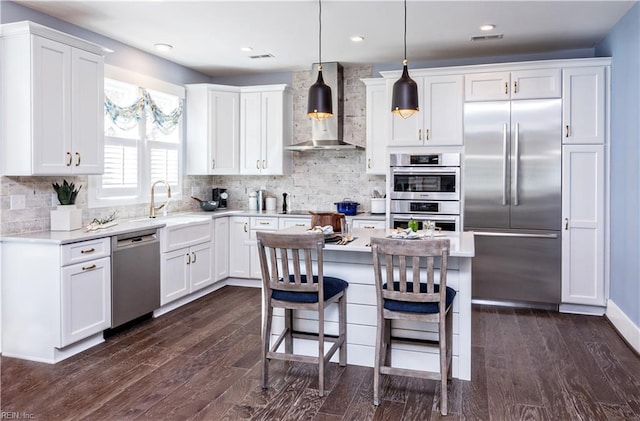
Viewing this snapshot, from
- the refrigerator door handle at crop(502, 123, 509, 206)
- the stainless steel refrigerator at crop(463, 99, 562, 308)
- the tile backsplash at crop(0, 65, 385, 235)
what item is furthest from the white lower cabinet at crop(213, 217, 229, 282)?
the refrigerator door handle at crop(502, 123, 509, 206)

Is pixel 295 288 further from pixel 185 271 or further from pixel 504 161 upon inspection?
pixel 504 161

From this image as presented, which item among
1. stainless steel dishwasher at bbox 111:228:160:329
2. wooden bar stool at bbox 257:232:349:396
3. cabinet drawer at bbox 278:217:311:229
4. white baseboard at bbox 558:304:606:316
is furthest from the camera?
cabinet drawer at bbox 278:217:311:229

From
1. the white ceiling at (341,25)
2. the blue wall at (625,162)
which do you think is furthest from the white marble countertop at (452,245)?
the white ceiling at (341,25)

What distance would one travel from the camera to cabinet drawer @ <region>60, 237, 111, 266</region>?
3.43 m

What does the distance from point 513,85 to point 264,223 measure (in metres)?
3.10

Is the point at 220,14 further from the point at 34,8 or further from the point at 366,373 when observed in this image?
the point at 366,373

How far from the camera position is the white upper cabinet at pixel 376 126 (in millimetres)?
5422

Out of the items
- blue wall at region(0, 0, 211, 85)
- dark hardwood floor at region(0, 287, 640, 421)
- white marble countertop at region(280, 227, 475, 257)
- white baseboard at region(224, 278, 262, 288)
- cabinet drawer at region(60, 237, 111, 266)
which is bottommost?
dark hardwood floor at region(0, 287, 640, 421)

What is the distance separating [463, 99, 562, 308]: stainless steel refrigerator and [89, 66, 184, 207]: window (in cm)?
336

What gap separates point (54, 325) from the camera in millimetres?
3416

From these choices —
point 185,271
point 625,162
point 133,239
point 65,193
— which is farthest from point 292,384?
point 625,162

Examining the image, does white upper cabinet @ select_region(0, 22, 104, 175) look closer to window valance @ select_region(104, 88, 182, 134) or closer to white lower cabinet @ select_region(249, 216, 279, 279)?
window valance @ select_region(104, 88, 182, 134)

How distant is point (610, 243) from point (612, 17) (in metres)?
2.02

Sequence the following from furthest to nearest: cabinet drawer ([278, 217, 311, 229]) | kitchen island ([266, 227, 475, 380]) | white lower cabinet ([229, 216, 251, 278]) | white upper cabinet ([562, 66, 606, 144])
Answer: white lower cabinet ([229, 216, 251, 278]) → cabinet drawer ([278, 217, 311, 229]) → white upper cabinet ([562, 66, 606, 144]) → kitchen island ([266, 227, 475, 380])
